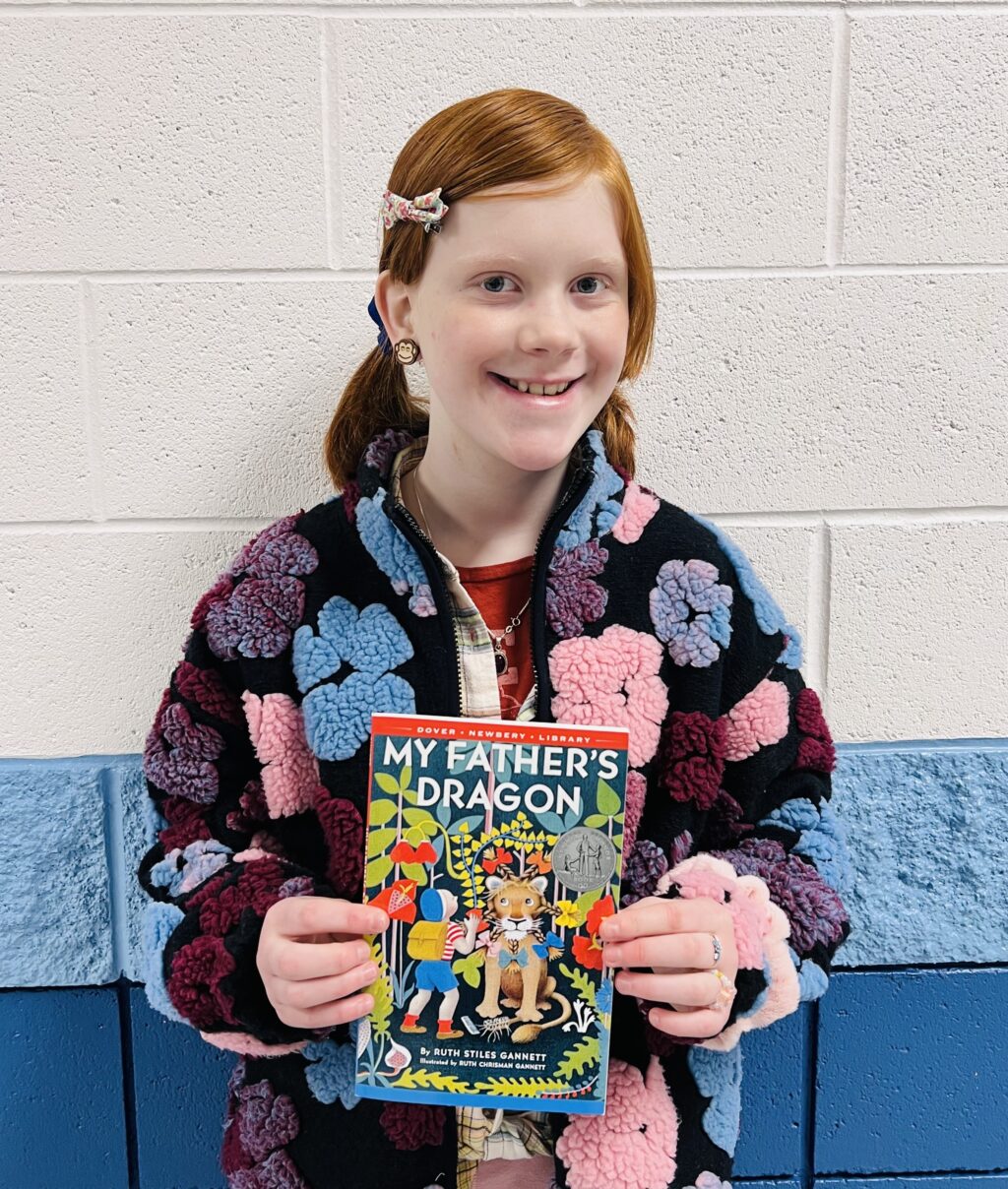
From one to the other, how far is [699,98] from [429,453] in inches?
22.0

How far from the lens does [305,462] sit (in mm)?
1292

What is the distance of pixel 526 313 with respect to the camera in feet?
3.03

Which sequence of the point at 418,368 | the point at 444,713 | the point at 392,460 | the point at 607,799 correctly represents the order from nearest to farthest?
the point at 607,799 → the point at 444,713 → the point at 392,460 → the point at 418,368

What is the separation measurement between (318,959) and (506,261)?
0.62 meters

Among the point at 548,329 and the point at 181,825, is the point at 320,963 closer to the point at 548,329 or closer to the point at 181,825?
the point at 181,825

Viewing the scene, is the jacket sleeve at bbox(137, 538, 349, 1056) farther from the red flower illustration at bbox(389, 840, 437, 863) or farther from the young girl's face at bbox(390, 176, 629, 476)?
the young girl's face at bbox(390, 176, 629, 476)

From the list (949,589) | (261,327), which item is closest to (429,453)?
(261,327)

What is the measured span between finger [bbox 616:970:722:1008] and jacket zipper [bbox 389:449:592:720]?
0.25m

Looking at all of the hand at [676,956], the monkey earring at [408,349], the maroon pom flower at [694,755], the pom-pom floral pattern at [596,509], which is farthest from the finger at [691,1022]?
the monkey earring at [408,349]

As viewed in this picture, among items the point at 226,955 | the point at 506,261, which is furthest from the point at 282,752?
the point at 506,261

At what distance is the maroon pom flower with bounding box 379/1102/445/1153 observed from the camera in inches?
39.1

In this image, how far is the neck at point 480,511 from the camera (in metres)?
1.05

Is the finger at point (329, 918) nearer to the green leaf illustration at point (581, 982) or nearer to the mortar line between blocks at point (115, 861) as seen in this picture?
the green leaf illustration at point (581, 982)

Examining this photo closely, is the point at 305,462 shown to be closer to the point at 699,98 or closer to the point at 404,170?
the point at 404,170
